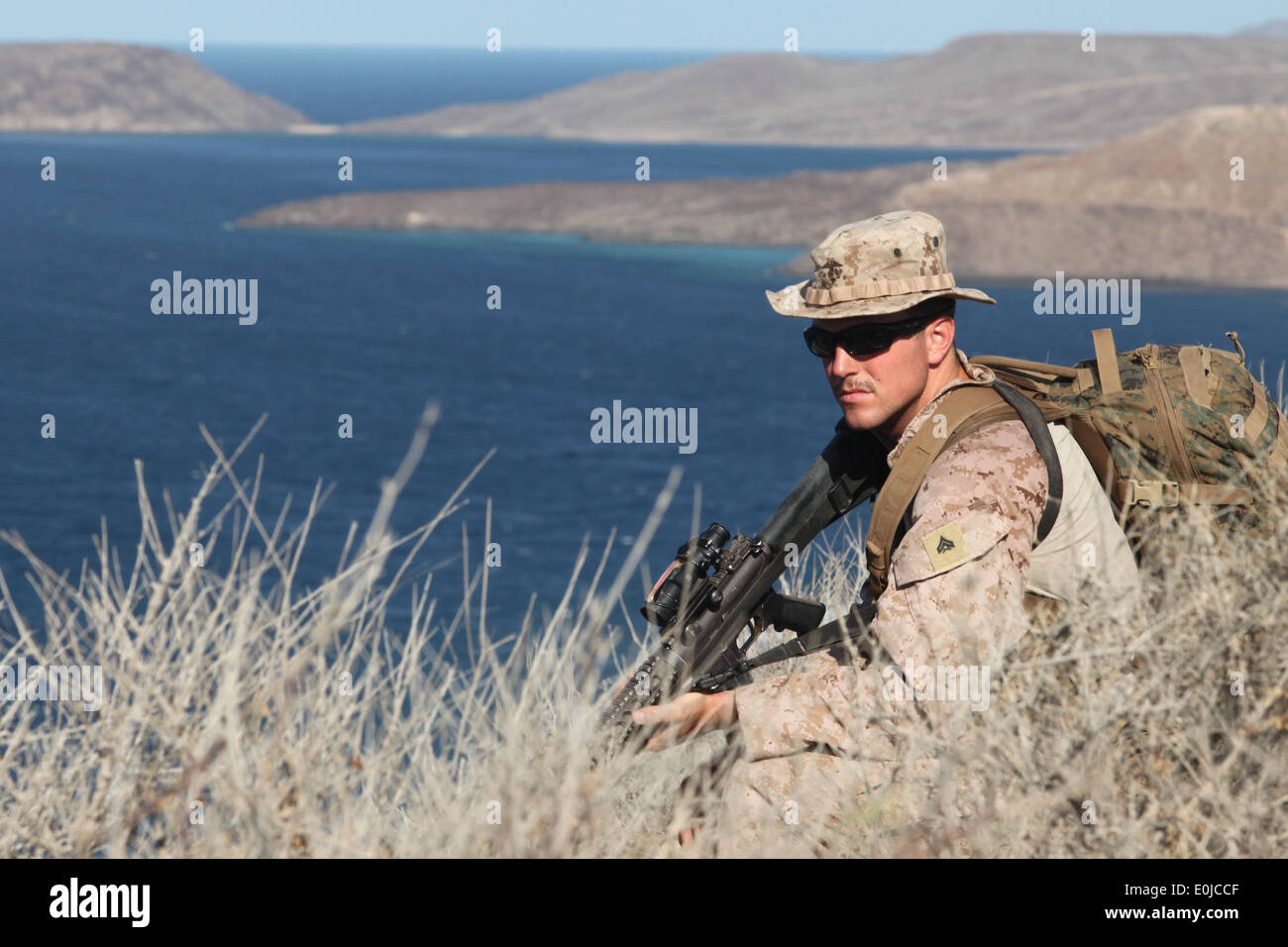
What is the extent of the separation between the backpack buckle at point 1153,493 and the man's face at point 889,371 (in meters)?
0.78

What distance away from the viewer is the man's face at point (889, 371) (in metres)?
→ 5.22

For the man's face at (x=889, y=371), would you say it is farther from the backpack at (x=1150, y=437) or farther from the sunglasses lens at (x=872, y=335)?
the backpack at (x=1150, y=437)

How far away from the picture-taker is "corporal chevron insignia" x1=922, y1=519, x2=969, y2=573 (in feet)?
15.2

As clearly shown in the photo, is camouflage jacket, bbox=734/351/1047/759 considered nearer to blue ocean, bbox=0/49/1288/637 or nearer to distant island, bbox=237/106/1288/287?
blue ocean, bbox=0/49/1288/637

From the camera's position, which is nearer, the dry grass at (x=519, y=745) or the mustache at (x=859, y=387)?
the dry grass at (x=519, y=745)

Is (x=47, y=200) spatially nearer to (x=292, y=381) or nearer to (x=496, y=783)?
(x=292, y=381)

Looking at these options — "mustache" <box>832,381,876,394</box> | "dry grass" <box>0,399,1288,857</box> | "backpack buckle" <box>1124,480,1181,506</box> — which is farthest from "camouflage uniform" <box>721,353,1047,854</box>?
"mustache" <box>832,381,876,394</box>

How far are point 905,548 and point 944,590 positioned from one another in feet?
0.64

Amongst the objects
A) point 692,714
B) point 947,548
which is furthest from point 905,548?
point 692,714

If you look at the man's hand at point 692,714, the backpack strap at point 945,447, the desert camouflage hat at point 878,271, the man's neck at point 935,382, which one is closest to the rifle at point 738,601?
the man's hand at point 692,714

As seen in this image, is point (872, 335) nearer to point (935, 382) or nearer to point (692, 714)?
point (935, 382)

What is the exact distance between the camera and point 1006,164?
137000 millimetres

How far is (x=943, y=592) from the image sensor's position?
464 centimetres

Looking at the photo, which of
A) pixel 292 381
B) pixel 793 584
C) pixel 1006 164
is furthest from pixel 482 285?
pixel 793 584
